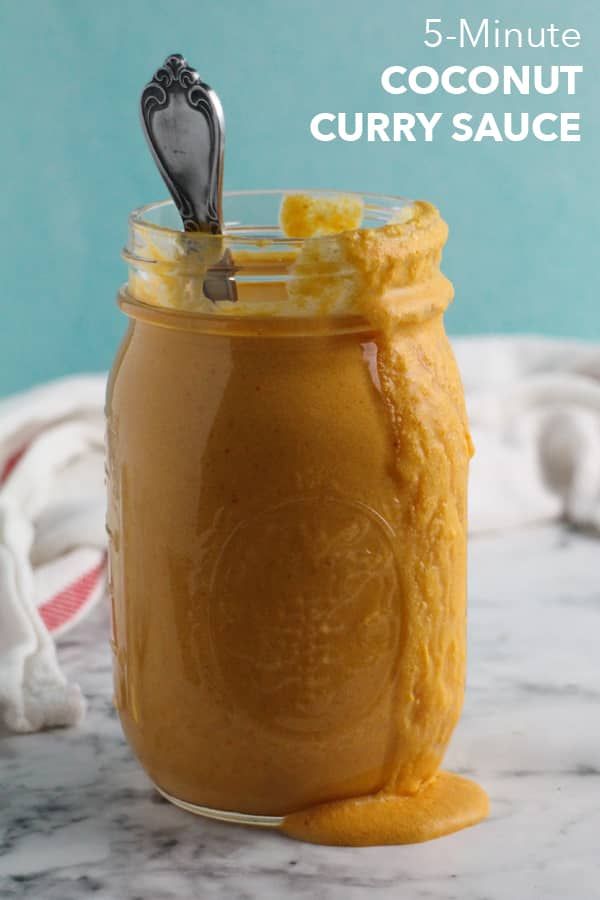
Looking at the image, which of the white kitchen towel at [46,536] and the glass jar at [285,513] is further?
the white kitchen towel at [46,536]

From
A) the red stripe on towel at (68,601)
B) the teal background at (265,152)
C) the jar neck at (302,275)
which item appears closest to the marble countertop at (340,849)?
the red stripe on towel at (68,601)

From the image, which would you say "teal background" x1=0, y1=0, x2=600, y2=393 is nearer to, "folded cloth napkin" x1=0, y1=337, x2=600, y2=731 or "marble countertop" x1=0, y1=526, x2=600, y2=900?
"folded cloth napkin" x1=0, y1=337, x2=600, y2=731

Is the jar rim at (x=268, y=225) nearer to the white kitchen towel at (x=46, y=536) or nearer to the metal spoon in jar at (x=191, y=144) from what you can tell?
the metal spoon in jar at (x=191, y=144)

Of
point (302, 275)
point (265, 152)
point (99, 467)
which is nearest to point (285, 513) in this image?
point (302, 275)

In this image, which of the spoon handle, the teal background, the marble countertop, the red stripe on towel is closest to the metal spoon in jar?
the spoon handle

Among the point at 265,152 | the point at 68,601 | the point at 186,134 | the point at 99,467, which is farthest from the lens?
the point at 265,152

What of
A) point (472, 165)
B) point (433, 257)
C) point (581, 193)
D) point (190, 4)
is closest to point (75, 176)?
point (190, 4)

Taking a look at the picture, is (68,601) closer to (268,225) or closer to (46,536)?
(46,536)
